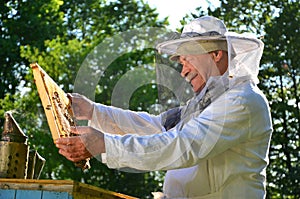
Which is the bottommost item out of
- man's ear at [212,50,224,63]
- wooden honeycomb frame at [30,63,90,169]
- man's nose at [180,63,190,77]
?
wooden honeycomb frame at [30,63,90,169]

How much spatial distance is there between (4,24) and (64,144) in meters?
16.7

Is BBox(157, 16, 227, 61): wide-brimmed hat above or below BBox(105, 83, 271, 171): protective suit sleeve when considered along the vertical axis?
above

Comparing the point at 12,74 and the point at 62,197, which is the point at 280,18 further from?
the point at 62,197

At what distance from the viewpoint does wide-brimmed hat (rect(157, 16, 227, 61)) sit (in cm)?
295

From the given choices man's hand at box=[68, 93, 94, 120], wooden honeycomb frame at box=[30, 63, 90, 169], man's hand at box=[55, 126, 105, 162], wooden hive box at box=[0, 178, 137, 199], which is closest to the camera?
wooden hive box at box=[0, 178, 137, 199]

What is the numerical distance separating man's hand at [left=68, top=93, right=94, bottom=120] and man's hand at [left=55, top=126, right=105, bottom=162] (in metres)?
0.76

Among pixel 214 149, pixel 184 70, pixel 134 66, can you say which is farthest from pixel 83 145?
pixel 134 66

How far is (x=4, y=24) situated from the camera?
61.3ft

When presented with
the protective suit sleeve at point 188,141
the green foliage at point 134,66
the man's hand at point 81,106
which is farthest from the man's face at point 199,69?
the green foliage at point 134,66

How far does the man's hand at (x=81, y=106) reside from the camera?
3.36 meters

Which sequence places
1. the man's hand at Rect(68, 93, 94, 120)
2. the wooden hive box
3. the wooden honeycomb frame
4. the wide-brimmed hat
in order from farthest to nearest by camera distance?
the man's hand at Rect(68, 93, 94, 120) < the wide-brimmed hat < the wooden honeycomb frame < the wooden hive box

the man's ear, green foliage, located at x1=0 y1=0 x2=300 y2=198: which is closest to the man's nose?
the man's ear

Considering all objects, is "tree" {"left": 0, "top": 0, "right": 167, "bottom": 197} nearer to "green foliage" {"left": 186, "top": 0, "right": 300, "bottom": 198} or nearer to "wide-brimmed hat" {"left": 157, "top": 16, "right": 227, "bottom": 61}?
"green foliage" {"left": 186, "top": 0, "right": 300, "bottom": 198}

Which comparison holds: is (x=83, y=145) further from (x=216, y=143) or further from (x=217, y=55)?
(x=217, y=55)
